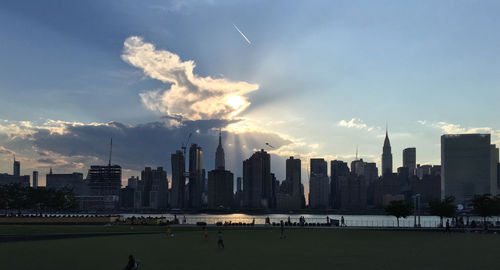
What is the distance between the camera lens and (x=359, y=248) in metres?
42.8

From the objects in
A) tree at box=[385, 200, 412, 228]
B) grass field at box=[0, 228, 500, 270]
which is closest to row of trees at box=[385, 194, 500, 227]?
tree at box=[385, 200, 412, 228]

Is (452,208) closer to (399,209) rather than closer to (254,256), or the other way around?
(399,209)

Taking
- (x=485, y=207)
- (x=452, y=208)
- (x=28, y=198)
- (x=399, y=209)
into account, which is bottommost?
(x=28, y=198)

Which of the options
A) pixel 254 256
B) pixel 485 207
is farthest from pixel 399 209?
pixel 254 256

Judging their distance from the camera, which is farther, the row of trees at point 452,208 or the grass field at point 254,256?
the row of trees at point 452,208

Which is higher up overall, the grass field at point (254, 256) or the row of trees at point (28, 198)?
the grass field at point (254, 256)

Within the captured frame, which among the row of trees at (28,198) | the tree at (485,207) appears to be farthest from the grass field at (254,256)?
the row of trees at (28,198)

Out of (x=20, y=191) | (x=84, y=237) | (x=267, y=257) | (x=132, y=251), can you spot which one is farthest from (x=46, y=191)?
(x=267, y=257)

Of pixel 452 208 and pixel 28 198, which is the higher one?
pixel 452 208

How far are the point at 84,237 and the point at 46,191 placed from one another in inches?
3779

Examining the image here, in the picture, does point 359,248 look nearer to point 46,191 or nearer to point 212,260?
point 212,260

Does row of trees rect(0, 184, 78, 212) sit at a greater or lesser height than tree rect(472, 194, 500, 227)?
lesser

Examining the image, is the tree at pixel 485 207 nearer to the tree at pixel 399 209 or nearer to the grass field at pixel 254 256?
the tree at pixel 399 209

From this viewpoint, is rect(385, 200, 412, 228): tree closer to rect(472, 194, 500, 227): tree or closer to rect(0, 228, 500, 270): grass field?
rect(472, 194, 500, 227): tree
